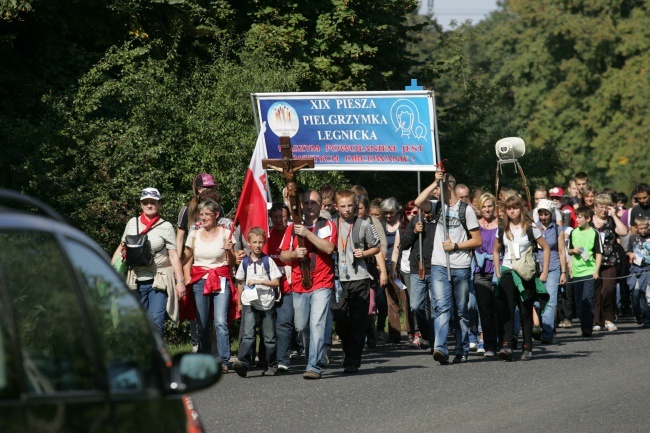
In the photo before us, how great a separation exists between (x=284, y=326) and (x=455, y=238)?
211cm

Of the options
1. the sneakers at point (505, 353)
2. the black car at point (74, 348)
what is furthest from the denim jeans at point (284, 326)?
the black car at point (74, 348)

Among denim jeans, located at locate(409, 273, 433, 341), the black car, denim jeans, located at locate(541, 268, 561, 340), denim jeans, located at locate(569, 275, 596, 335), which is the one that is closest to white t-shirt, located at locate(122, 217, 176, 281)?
denim jeans, located at locate(409, 273, 433, 341)

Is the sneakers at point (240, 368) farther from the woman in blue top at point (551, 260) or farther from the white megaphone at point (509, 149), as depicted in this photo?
the white megaphone at point (509, 149)

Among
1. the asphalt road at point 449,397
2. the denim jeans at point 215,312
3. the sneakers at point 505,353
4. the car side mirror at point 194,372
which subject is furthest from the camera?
the sneakers at point 505,353

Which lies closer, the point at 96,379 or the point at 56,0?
the point at 96,379

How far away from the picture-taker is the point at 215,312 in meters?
13.0

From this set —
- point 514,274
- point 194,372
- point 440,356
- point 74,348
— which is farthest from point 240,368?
point 74,348

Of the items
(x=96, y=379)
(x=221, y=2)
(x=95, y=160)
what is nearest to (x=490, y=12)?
(x=221, y=2)

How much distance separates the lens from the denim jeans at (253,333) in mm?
12812

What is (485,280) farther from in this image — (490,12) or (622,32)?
(490,12)

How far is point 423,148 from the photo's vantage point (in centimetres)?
1532

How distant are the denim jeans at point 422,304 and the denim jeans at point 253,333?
239cm

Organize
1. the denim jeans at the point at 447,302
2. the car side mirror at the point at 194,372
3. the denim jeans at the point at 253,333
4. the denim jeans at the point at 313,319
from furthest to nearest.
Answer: the denim jeans at the point at 447,302 < the denim jeans at the point at 253,333 < the denim jeans at the point at 313,319 < the car side mirror at the point at 194,372

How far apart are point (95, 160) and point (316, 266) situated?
19.7 feet
